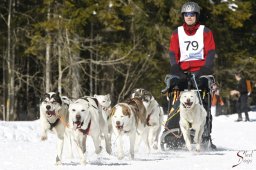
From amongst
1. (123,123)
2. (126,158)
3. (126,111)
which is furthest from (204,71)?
(126,158)

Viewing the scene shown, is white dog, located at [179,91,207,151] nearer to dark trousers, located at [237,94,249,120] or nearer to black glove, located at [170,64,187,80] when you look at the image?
black glove, located at [170,64,187,80]

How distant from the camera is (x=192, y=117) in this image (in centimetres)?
830

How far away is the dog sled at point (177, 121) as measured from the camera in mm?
8594

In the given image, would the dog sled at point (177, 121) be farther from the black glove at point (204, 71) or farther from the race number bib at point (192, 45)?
the race number bib at point (192, 45)

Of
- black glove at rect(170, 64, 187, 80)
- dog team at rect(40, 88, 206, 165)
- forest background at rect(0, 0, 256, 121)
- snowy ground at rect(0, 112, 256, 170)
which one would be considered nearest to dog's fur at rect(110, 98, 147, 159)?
dog team at rect(40, 88, 206, 165)

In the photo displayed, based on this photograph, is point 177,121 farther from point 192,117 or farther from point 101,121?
point 101,121

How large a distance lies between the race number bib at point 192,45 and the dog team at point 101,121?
73cm

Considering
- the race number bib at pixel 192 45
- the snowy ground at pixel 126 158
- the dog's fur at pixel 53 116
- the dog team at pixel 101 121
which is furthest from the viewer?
the race number bib at pixel 192 45

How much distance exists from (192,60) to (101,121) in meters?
1.63

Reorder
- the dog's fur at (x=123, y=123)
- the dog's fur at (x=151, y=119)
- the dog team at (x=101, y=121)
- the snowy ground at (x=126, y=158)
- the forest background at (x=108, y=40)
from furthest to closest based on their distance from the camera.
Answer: the forest background at (x=108, y=40) < the dog's fur at (x=151, y=119) < the dog's fur at (x=123, y=123) < the dog team at (x=101, y=121) < the snowy ground at (x=126, y=158)

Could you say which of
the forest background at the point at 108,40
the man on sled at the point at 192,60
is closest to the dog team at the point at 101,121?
the man on sled at the point at 192,60

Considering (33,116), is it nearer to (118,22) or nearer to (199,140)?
(118,22)

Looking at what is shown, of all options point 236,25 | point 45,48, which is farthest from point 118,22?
point 236,25

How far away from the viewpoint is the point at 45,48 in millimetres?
23422
